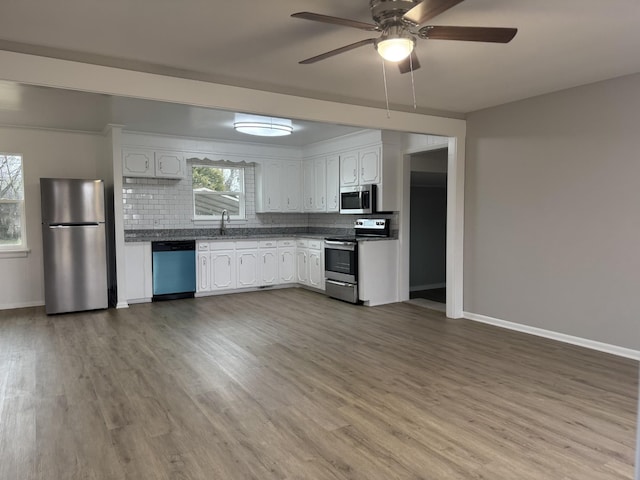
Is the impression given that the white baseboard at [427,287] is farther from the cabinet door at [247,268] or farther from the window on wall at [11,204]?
the window on wall at [11,204]

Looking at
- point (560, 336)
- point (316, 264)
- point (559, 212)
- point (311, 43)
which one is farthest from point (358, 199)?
point (311, 43)

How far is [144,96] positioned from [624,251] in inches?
169

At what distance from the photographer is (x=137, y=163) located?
21.0 feet

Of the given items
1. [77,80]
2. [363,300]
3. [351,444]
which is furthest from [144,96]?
[363,300]

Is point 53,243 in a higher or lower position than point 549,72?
lower

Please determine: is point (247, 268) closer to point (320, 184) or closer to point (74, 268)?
point (320, 184)

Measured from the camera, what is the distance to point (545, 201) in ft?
14.5

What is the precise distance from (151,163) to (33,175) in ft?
5.22

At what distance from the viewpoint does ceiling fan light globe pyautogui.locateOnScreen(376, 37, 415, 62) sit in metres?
2.34

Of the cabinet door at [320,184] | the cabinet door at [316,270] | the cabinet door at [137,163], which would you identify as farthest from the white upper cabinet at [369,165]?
the cabinet door at [137,163]

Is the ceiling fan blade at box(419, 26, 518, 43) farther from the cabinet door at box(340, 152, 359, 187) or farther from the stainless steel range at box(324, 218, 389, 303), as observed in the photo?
the cabinet door at box(340, 152, 359, 187)

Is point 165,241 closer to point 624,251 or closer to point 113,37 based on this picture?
point 113,37

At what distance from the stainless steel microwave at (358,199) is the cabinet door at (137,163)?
9.70 ft

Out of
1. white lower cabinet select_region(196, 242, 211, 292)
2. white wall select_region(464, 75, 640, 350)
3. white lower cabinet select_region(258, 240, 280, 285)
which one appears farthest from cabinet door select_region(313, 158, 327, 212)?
white wall select_region(464, 75, 640, 350)
